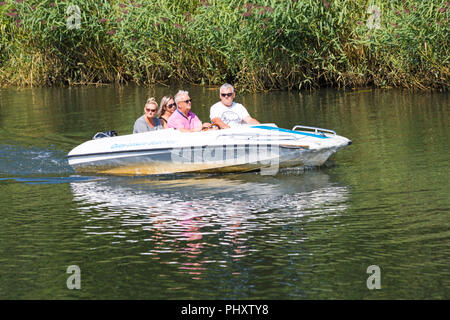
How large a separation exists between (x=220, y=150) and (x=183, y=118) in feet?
2.49

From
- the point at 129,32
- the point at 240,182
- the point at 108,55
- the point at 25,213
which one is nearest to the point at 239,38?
the point at 129,32

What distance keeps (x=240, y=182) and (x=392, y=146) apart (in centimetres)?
293

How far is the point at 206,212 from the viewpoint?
8906mm

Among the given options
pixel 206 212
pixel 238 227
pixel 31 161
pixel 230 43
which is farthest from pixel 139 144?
pixel 230 43

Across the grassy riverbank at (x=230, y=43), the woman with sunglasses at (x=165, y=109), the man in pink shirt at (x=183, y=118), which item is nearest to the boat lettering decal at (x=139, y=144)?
the man in pink shirt at (x=183, y=118)

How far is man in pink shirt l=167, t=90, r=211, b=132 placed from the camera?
11.2 m

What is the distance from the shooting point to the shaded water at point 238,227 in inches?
255

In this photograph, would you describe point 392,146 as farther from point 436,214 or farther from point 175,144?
point 436,214

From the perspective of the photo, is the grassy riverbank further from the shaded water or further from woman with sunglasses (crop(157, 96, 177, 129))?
woman with sunglasses (crop(157, 96, 177, 129))

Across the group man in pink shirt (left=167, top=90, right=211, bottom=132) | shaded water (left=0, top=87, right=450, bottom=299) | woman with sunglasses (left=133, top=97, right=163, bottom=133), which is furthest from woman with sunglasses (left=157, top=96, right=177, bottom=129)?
shaded water (left=0, top=87, right=450, bottom=299)

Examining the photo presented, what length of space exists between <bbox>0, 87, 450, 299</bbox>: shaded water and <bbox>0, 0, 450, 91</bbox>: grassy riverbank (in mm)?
4177

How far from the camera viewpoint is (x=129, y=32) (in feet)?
71.2

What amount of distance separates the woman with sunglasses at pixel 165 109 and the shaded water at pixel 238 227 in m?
0.92
